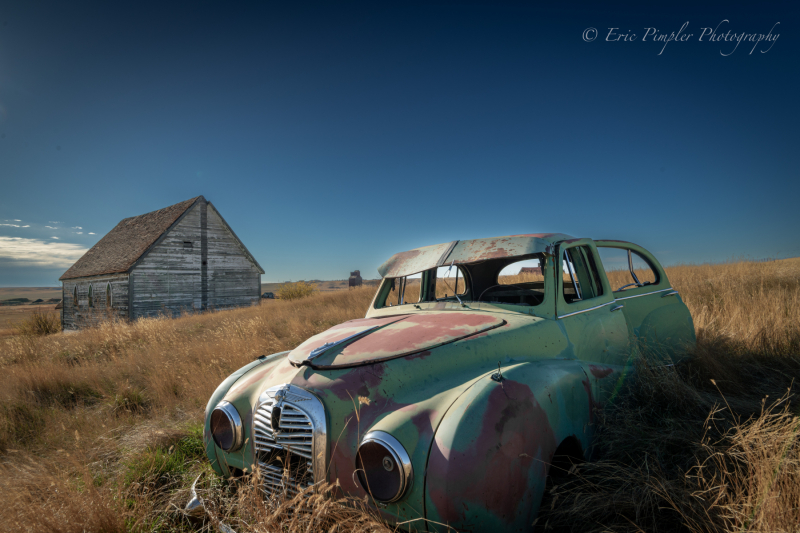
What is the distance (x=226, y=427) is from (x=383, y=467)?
1.22 metres

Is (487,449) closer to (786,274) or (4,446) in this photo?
(4,446)

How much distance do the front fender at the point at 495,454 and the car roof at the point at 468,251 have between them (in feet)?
4.06

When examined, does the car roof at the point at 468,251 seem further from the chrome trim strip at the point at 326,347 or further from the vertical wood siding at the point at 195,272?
the vertical wood siding at the point at 195,272

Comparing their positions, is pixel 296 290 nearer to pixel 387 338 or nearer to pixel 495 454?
pixel 387 338

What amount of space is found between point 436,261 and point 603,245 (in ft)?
5.73

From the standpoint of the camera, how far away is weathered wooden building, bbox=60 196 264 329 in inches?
723

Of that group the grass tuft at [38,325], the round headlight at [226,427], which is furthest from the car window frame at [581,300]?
the grass tuft at [38,325]

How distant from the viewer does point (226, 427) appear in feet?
8.01

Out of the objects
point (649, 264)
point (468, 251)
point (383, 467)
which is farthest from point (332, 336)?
point (649, 264)

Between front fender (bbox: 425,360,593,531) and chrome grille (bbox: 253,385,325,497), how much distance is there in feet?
2.13

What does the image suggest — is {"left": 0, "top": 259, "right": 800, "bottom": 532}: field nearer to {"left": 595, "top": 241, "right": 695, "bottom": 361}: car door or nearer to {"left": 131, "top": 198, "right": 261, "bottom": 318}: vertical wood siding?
{"left": 595, "top": 241, "right": 695, "bottom": 361}: car door

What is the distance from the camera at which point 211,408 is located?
2.61 meters

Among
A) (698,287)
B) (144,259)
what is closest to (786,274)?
(698,287)

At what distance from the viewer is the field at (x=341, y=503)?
1.84 m
